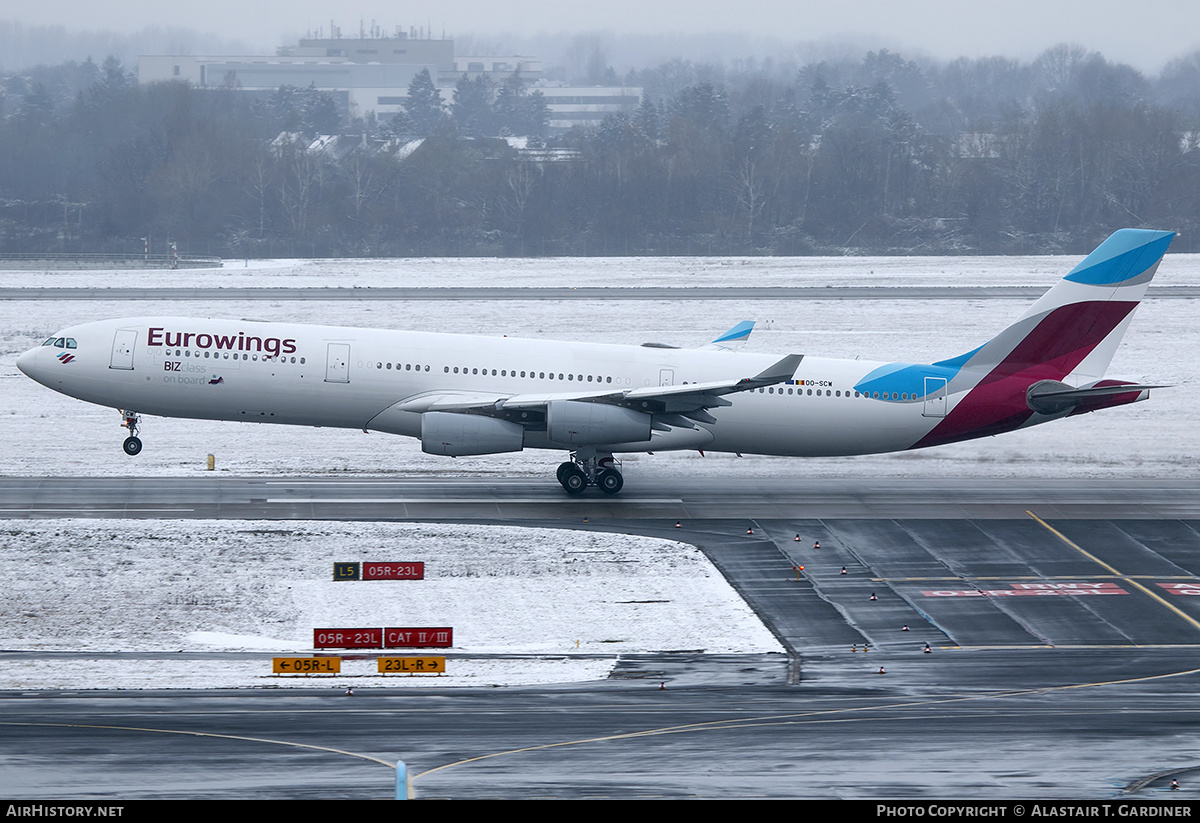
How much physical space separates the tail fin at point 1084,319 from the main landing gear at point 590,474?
11.7 m

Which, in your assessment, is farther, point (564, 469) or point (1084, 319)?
point (564, 469)

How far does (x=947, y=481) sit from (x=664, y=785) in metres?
27.9

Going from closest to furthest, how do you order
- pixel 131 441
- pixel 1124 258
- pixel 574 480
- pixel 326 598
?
1. pixel 326 598
2. pixel 1124 258
3. pixel 574 480
4. pixel 131 441

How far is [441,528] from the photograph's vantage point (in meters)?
37.1

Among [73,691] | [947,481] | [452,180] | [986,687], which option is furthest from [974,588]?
[452,180]

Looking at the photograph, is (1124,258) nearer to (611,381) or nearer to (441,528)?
(611,381)

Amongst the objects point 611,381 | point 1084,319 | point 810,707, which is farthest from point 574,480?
point 810,707

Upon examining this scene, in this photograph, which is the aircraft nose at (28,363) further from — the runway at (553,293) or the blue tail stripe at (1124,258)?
the runway at (553,293)

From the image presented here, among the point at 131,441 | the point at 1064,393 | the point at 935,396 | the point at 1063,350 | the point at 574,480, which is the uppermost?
the point at 1063,350

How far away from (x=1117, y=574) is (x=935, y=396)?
9447 millimetres

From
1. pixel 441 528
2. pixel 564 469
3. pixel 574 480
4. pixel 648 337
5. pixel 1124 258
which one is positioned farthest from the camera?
pixel 648 337

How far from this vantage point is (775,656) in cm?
2708

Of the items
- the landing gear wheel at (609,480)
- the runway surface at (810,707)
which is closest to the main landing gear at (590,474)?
the landing gear wheel at (609,480)
